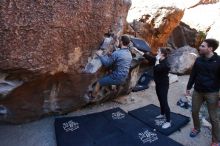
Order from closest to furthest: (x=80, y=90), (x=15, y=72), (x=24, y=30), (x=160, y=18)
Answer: (x=24, y=30) < (x=15, y=72) < (x=80, y=90) < (x=160, y=18)

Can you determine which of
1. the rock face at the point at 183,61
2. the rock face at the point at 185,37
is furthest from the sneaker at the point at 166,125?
the rock face at the point at 185,37

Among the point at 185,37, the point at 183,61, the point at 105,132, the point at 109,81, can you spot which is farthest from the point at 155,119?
the point at 185,37

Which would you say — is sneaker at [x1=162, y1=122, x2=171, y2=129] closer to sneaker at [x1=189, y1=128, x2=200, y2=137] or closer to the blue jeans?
sneaker at [x1=189, y1=128, x2=200, y2=137]

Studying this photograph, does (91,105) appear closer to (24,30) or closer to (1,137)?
(1,137)

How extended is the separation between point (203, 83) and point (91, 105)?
2.85 m

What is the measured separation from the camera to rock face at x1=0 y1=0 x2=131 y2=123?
4055 millimetres

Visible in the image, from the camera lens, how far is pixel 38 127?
5.34 metres

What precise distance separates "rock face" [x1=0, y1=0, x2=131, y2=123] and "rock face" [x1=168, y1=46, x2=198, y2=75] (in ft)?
13.0

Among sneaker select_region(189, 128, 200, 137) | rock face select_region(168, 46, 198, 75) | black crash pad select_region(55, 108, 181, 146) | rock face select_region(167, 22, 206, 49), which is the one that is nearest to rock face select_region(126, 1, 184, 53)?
rock face select_region(168, 46, 198, 75)

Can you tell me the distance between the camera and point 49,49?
4.47 meters

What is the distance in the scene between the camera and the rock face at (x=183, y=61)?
908 centimetres

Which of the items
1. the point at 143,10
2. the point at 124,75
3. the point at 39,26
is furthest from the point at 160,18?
the point at 39,26

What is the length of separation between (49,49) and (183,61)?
5.92 m

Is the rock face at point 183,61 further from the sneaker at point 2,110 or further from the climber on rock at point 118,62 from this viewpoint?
the sneaker at point 2,110
